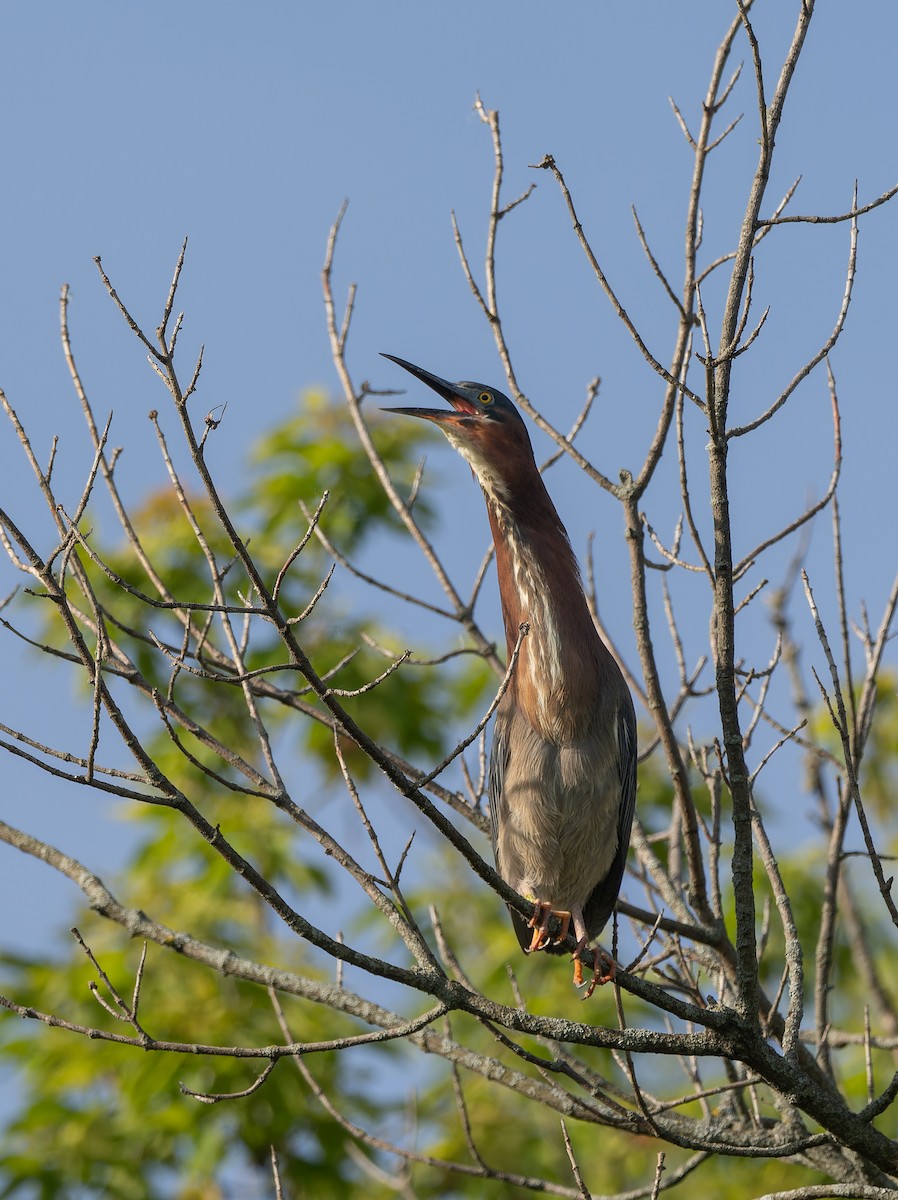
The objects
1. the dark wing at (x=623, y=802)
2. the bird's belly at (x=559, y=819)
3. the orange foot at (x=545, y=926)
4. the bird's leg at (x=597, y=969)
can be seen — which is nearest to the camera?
the bird's leg at (x=597, y=969)

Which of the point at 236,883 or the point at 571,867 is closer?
the point at 571,867

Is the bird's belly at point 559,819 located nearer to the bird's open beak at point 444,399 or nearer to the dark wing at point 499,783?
the dark wing at point 499,783

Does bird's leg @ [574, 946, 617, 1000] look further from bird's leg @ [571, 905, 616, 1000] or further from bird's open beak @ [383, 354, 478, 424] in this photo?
bird's open beak @ [383, 354, 478, 424]

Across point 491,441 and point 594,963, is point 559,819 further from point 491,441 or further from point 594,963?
point 491,441

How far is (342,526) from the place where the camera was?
7730mm

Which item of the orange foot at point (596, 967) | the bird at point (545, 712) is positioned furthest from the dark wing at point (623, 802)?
the orange foot at point (596, 967)

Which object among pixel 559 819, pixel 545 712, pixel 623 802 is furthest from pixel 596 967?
pixel 545 712

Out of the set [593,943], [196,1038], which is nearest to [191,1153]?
[196,1038]

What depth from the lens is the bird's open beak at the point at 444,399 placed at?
4567mm

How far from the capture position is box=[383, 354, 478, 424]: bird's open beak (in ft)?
15.0

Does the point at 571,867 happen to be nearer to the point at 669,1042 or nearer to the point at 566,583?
the point at 566,583

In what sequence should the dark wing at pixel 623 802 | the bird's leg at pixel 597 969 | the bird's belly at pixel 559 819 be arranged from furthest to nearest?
1. the dark wing at pixel 623 802
2. the bird's belly at pixel 559 819
3. the bird's leg at pixel 597 969

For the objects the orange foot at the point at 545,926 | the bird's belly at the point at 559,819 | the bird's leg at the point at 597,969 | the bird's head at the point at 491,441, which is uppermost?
the bird's head at the point at 491,441

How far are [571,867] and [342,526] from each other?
3.60 m
